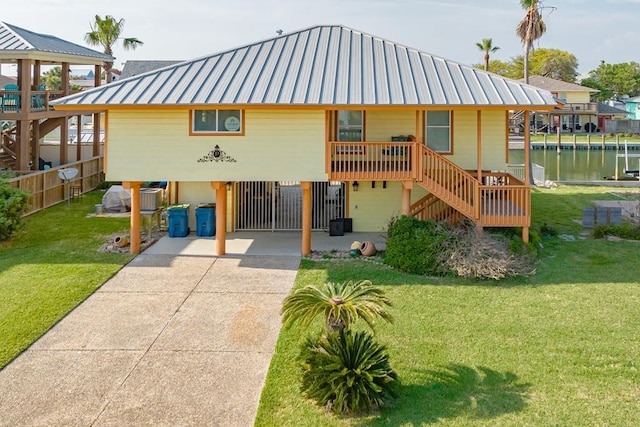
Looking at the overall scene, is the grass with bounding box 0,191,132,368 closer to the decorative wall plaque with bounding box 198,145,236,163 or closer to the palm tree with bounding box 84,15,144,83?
the decorative wall plaque with bounding box 198,145,236,163

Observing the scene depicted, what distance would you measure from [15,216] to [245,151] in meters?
6.77

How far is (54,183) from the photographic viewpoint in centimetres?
2130

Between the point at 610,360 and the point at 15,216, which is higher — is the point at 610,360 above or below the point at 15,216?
below

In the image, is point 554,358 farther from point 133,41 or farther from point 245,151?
point 133,41

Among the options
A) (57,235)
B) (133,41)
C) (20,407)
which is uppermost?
(133,41)

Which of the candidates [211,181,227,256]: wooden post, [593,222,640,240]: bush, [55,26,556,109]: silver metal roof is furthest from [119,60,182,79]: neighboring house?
[593,222,640,240]: bush

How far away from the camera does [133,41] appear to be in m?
38.3

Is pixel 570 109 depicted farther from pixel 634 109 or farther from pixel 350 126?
pixel 350 126

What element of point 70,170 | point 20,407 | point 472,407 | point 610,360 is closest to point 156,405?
point 20,407

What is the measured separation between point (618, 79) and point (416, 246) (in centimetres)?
10289

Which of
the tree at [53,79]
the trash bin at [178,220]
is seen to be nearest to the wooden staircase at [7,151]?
the trash bin at [178,220]

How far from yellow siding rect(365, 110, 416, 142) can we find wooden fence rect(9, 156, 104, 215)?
10675 mm

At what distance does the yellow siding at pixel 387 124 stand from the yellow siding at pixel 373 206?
158cm

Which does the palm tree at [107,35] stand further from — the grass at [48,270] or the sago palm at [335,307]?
the sago palm at [335,307]
